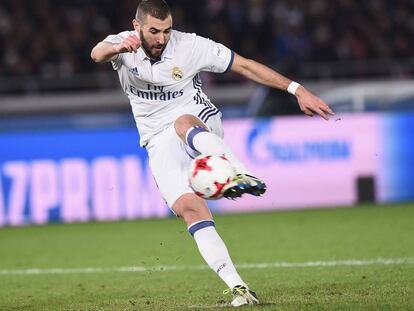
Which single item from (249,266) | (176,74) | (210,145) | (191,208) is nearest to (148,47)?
(176,74)

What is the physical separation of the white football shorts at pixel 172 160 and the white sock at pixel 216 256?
1.07 ft

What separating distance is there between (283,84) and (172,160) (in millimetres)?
961

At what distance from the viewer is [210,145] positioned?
6.61 m

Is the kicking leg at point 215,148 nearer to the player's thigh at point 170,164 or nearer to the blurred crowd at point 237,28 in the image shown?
the player's thigh at point 170,164

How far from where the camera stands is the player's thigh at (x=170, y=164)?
6988mm

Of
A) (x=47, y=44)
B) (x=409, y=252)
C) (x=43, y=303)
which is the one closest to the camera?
Result: (x=43, y=303)

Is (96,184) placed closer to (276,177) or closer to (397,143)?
(276,177)

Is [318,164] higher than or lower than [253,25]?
lower

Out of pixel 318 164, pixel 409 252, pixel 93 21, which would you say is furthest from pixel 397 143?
pixel 93 21

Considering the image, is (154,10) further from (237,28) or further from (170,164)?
(237,28)

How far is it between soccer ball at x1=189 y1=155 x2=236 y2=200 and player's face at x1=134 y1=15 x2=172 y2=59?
3.06 ft

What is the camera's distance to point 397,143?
14.7m

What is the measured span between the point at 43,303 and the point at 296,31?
43.8 feet

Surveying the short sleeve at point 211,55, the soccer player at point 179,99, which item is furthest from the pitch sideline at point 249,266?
the short sleeve at point 211,55
